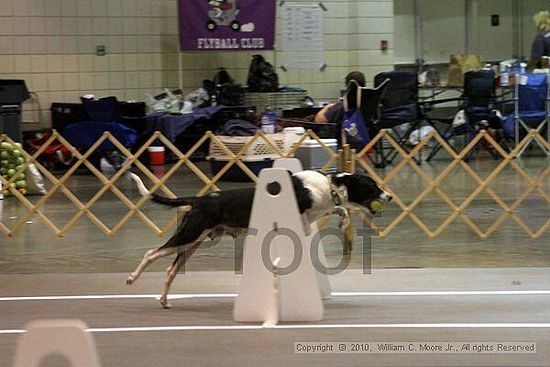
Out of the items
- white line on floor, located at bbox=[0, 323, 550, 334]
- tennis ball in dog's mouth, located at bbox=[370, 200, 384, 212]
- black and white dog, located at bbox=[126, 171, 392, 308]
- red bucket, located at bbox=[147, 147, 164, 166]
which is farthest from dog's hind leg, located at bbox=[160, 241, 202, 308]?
red bucket, located at bbox=[147, 147, 164, 166]

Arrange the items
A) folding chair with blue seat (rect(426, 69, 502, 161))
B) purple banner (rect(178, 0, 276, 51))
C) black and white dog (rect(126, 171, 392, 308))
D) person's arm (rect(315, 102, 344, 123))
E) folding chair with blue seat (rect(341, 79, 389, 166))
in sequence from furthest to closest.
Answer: purple banner (rect(178, 0, 276, 51)) < folding chair with blue seat (rect(426, 69, 502, 161)) < person's arm (rect(315, 102, 344, 123)) < folding chair with blue seat (rect(341, 79, 389, 166)) < black and white dog (rect(126, 171, 392, 308))

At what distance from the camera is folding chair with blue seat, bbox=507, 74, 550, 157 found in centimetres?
1507

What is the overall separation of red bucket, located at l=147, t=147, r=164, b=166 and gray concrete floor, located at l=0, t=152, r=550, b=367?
3.76 m

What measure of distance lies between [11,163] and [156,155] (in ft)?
10.7

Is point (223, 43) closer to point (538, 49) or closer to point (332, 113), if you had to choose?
point (332, 113)

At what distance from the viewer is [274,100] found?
52.6 feet

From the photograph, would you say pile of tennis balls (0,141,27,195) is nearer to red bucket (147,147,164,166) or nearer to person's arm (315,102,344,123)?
red bucket (147,147,164,166)

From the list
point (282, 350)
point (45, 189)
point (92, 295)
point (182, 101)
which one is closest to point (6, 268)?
point (92, 295)

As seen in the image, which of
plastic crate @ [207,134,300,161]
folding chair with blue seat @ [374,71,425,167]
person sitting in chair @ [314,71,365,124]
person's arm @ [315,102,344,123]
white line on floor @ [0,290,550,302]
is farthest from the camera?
folding chair with blue seat @ [374,71,425,167]

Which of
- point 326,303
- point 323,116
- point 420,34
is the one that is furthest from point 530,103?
point 326,303

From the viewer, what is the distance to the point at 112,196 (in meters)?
12.2

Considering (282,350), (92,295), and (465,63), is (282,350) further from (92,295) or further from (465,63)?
(465,63)

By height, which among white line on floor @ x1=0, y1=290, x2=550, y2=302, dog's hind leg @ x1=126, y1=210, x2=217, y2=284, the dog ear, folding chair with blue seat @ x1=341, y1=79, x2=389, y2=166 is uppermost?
folding chair with blue seat @ x1=341, y1=79, x2=389, y2=166

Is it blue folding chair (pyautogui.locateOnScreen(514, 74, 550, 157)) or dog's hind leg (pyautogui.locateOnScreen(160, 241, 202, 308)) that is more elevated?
blue folding chair (pyautogui.locateOnScreen(514, 74, 550, 157))
